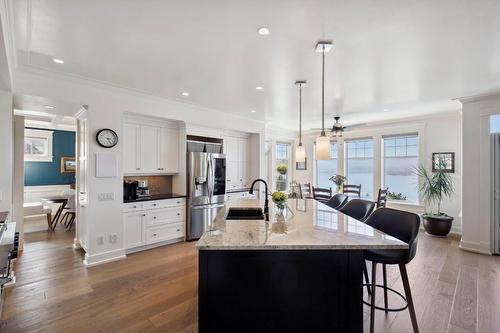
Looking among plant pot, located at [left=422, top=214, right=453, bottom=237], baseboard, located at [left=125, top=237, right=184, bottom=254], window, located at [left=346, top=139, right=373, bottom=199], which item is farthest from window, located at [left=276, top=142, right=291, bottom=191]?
plant pot, located at [left=422, top=214, right=453, bottom=237]

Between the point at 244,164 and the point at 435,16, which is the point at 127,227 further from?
the point at 435,16

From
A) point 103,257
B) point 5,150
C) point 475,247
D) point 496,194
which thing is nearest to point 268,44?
point 5,150

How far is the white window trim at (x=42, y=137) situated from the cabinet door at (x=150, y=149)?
4492mm

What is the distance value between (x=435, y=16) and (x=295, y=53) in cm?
120

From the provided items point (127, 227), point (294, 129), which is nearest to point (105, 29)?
point (127, 227)

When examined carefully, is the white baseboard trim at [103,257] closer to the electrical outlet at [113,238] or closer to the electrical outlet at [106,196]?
the electrical outlet at [113,238]

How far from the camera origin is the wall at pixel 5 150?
281 cm

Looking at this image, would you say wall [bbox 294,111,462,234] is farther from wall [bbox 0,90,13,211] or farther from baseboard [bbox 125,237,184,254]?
wall [bbox 0,90,13,211]

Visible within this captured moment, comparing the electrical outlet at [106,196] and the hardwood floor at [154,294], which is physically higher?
the electrical outlet at [106,196]

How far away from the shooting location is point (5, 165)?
9.27 feet

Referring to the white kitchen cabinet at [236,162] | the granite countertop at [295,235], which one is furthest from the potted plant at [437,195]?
the white kitchen cabinet at [236,162]

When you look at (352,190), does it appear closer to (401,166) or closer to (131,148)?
(401,166)

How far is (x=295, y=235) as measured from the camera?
5.73 ft

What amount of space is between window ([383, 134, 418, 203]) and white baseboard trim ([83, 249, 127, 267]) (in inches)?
241
